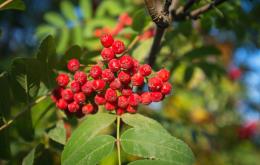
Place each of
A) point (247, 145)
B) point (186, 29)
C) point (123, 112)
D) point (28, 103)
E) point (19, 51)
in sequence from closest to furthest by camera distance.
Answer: point (123, 112) → point (28, 103) → point (186, 29) → point (247, 145) → point (19, 51)

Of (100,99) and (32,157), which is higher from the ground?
(100,99)

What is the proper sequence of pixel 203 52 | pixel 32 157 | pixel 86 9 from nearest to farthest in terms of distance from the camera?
1. pixel 32 157
2. pixel 203 52
3. pixel 86 9

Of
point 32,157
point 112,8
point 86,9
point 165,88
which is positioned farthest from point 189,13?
point 86,9

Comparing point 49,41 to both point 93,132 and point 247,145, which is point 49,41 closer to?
point 93,132

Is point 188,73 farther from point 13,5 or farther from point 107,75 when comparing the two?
point 13,5

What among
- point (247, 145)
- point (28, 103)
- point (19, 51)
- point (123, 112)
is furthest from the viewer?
point (19, 51)

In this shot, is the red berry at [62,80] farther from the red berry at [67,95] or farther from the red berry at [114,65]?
the red berry at [114,65]

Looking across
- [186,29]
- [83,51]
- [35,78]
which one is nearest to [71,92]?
[35,78]
